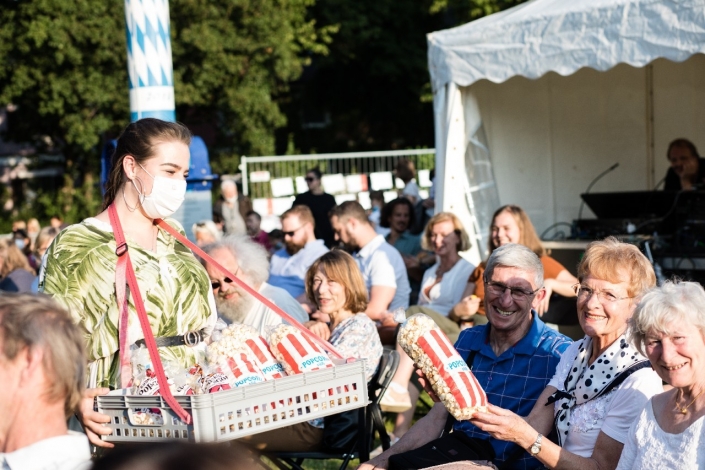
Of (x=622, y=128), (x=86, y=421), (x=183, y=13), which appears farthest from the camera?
(x=183, y=13)

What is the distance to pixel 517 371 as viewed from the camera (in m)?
3.42

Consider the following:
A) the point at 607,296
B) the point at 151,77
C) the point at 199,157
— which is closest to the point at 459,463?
the point at 607,296

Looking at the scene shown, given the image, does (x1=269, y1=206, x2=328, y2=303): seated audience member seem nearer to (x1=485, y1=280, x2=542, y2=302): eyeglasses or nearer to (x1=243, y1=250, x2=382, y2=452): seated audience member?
(x1=243, y1=250, x2=382, y2=452): seated audience member

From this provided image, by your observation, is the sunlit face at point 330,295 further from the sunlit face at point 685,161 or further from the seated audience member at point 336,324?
Result: the sunlit face at point 685,161

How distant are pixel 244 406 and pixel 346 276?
2299 mm

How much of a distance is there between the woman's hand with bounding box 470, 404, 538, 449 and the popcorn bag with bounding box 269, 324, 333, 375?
1.70 feet

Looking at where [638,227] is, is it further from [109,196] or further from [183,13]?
[183,13]

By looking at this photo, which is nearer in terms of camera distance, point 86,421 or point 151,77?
point 86,421

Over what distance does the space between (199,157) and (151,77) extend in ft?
13.6

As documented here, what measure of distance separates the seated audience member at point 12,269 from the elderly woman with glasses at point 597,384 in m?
5.24

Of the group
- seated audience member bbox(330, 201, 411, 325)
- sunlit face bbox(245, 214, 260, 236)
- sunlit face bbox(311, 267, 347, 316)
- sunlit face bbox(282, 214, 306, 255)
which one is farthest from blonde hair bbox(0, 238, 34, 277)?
sunlit face bbox(311, 267, 347, 316)

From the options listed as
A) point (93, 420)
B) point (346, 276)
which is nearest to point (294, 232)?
point (346, 276)

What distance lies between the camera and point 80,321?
2.71 metres

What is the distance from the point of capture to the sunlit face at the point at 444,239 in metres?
6.21
